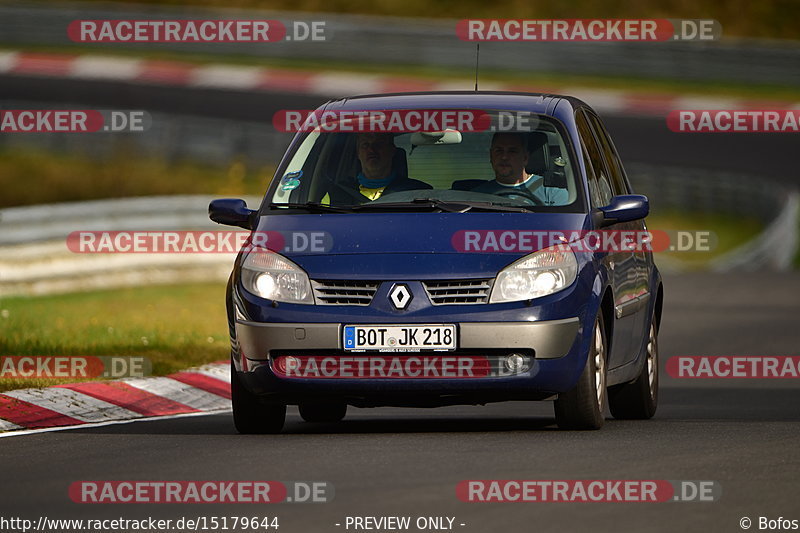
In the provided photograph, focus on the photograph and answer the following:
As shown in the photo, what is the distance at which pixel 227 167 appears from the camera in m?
31.0

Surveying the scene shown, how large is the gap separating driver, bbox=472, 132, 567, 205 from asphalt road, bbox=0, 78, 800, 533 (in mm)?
1261

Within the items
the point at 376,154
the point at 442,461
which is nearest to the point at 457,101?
the point at 376,154

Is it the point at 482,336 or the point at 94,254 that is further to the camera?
the point at 94,254

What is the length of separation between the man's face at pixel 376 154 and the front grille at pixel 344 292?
1056mm

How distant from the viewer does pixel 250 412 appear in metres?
10.2

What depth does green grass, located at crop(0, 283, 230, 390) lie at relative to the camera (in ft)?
45.9

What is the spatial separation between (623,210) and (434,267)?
4.41 feet

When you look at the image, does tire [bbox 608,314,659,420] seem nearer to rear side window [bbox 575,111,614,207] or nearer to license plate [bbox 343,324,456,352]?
rear side window [bbox 575,111,614,207]

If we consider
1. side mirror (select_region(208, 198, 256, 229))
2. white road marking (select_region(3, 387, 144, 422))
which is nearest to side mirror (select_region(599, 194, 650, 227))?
side mirror (select_region(208, 198, 256, 229))

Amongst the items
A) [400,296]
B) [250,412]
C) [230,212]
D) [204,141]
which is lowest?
[250,412]

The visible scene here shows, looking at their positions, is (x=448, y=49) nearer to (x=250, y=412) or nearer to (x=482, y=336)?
(x=250, y=412)

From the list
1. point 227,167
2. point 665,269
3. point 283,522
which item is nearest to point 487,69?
point 227,167

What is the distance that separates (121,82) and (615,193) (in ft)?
96.0

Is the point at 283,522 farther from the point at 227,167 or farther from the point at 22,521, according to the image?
the point at 227,167
